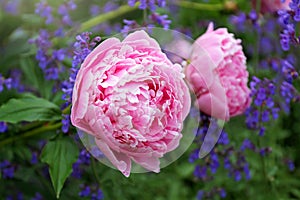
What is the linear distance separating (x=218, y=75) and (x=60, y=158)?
0.85ft

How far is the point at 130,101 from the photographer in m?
0.70

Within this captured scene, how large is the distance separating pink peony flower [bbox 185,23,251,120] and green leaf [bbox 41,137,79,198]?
0.19 meters

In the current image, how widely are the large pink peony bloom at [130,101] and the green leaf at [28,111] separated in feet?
0.49

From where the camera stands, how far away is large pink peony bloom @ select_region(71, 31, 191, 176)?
70 centimetres

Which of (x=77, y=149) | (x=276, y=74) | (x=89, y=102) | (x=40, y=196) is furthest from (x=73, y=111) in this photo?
(x=276, y=74)

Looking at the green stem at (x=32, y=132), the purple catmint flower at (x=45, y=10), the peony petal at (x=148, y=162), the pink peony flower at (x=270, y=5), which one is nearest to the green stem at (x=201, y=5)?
the pink peony flower at (x=270, y=5)

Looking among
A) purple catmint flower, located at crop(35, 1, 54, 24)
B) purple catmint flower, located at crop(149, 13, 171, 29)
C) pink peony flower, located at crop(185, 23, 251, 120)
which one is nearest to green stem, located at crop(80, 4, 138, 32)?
purple catmint flower, located at crop(35, 1, 54, 24)

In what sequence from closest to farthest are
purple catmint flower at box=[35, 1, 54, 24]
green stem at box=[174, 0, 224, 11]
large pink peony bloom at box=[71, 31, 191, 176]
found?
large pink peony bloom at box=[71, 31, 191, 176] < purple catmint flower at box=[35, 1, 54, 24] < green stem at box=[174, 0, 224, 11]

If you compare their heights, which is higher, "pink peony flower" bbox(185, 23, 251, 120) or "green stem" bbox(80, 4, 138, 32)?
"pink peony flower" bbox(185, 23, 251, 120)

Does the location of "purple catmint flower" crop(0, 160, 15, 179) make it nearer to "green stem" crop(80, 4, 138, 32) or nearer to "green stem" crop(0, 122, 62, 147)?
"green stem" crop(0, 122, 62, 147)

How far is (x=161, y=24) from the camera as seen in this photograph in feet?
3.15

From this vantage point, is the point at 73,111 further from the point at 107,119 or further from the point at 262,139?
the point at 262,139

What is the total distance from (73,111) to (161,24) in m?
0.29

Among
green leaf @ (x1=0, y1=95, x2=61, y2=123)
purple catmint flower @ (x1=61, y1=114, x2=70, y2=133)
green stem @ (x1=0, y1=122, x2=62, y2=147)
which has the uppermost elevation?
purple catmint flower @ (x1=61, y1=114, x2=70, y2=133)
